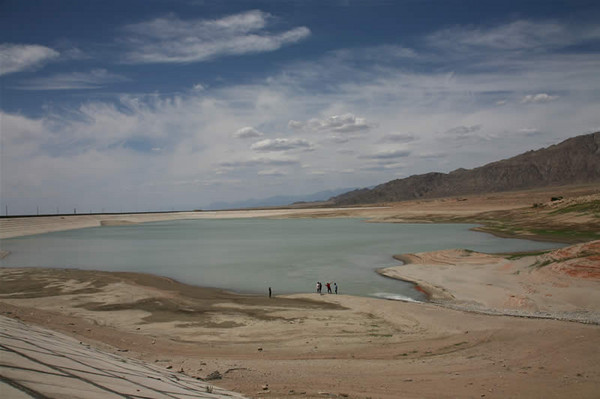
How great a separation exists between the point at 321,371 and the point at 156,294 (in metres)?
16.0

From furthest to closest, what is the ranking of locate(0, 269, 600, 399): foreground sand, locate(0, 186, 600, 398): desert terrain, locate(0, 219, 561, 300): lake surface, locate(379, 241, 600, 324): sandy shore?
1. locate(0, 219, 561, 300): lake surface
2. locate(379, 241, 600, 324): sandy shore
3. locate(0, 186, 600, 398): desert terrain
4. locate(0, 269, 600, 399): foreground sand

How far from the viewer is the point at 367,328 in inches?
651

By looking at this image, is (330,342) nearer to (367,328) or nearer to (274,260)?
(367,328)

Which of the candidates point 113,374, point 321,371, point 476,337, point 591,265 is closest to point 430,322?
point 476,337

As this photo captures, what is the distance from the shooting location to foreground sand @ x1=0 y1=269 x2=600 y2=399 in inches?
402

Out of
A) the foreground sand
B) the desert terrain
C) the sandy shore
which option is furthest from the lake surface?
the foreground sand

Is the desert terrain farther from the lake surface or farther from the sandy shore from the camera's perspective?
the lake surface

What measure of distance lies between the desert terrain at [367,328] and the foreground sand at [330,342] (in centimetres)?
5

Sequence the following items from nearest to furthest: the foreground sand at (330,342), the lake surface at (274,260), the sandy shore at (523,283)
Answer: the foreground sand at (330,342)
the sandy shore at (523,283)
the lake surface at (274,260)

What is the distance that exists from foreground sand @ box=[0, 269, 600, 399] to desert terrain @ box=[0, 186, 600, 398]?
2.0 inches

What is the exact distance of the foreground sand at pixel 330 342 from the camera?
1021cm

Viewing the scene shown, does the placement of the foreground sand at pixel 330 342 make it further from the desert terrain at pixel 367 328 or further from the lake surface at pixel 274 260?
the lake surface at pixel 274 260

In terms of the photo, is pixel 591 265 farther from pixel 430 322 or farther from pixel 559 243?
pixel 559 243

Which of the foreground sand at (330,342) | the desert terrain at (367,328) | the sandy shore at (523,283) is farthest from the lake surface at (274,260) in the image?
the foreground sand at (330,342)
